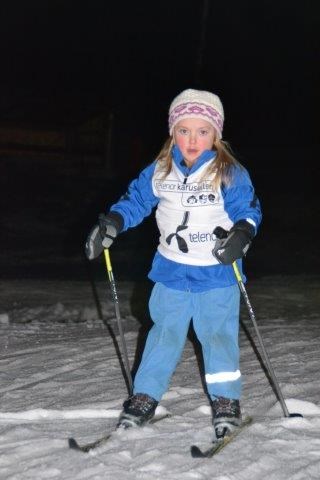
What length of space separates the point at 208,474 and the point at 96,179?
22091 mm

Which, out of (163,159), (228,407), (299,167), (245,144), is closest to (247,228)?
(163,159)

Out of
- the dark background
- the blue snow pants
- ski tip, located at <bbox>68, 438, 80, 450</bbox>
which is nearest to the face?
the blue snow pants

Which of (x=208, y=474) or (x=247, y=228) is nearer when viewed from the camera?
(x=208, y=474)

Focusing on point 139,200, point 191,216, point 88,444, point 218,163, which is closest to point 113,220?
point 139,200

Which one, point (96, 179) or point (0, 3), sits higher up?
point (0, 3)

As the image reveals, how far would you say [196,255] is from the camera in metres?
4.22

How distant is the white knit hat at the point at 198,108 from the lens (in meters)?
4.26

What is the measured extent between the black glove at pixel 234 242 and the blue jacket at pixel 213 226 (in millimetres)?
87

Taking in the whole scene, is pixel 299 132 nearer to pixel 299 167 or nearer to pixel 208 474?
pixel 299 167

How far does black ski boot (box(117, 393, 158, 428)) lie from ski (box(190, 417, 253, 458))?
429 mm

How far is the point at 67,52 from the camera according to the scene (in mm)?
39781

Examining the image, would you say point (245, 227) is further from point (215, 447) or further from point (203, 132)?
point (215, 447)

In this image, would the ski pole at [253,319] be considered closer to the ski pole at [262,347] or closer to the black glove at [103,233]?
the ski pole at [262,347]

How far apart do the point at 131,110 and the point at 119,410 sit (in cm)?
3018
